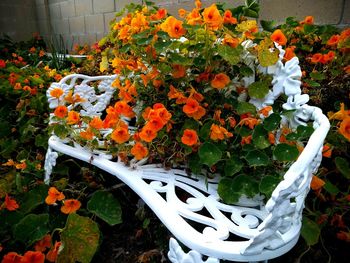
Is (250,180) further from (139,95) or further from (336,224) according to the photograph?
(139,95)

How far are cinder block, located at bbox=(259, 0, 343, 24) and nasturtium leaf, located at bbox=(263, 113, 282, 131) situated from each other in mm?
1005

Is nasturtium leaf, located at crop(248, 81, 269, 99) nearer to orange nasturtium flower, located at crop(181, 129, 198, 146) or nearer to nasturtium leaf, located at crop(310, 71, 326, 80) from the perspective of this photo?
orange nasturtium flower, located at crop(181, 129, 198, 146)

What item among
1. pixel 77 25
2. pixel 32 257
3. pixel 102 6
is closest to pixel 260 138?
pixel 32 257

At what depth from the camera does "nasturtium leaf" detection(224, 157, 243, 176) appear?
0.90m

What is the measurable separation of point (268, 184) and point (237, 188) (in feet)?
0.30

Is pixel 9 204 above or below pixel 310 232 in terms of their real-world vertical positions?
below

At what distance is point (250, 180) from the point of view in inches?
34.4

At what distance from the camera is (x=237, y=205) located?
2.92ft

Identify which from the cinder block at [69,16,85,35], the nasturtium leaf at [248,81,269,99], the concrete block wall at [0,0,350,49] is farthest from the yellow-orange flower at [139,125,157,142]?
the cinder block at [69,16,85,35]

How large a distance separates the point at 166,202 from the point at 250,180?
255 millimetres

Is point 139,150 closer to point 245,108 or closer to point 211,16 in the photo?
point 245,108

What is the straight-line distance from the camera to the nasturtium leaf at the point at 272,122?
0.88 metres

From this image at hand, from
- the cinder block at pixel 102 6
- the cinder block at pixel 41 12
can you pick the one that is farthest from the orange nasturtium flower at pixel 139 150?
the cinder block at pixel 41 12

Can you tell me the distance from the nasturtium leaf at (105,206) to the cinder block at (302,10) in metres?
1.43
